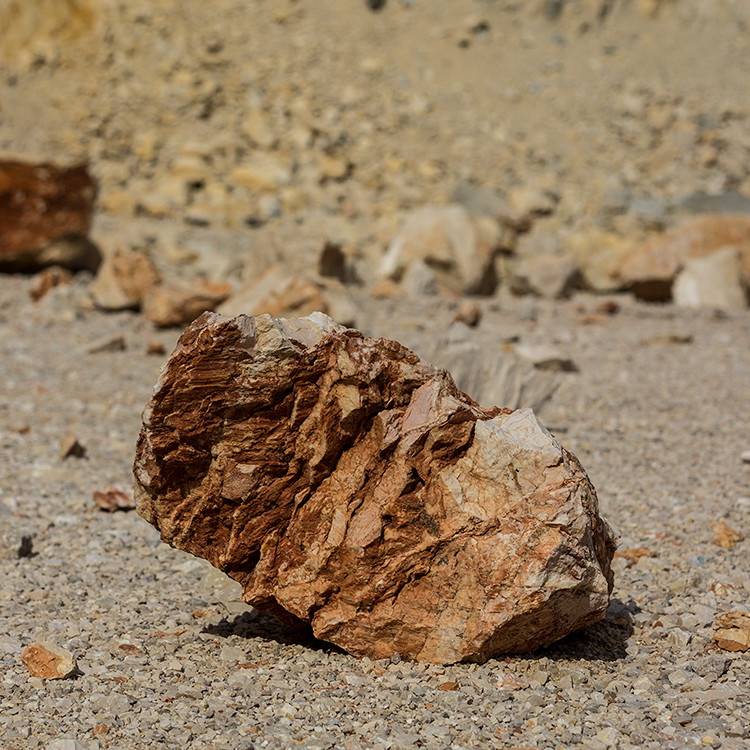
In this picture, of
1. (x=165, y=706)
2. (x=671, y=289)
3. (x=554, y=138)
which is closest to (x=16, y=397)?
(x=165, y=706)

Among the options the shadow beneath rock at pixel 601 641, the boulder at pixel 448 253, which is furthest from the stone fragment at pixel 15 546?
the boulder at pixel 448 253

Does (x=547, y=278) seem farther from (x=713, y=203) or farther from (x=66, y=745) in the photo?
(x=66, y=745)

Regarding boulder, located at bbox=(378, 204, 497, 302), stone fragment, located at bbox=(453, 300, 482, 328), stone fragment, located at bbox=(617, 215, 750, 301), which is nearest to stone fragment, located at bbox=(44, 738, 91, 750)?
stone fragment, located at bbox=(453, 300, 482, 328)

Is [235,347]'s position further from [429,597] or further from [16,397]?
[16,397]

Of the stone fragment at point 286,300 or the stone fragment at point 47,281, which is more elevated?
the stone fragment at point 286,300

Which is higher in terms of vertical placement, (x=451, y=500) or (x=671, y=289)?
(x=451, y=500)

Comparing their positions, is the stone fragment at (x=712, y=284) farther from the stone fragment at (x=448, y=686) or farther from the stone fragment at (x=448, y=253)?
the stone fragment at (x=448, y=686)
